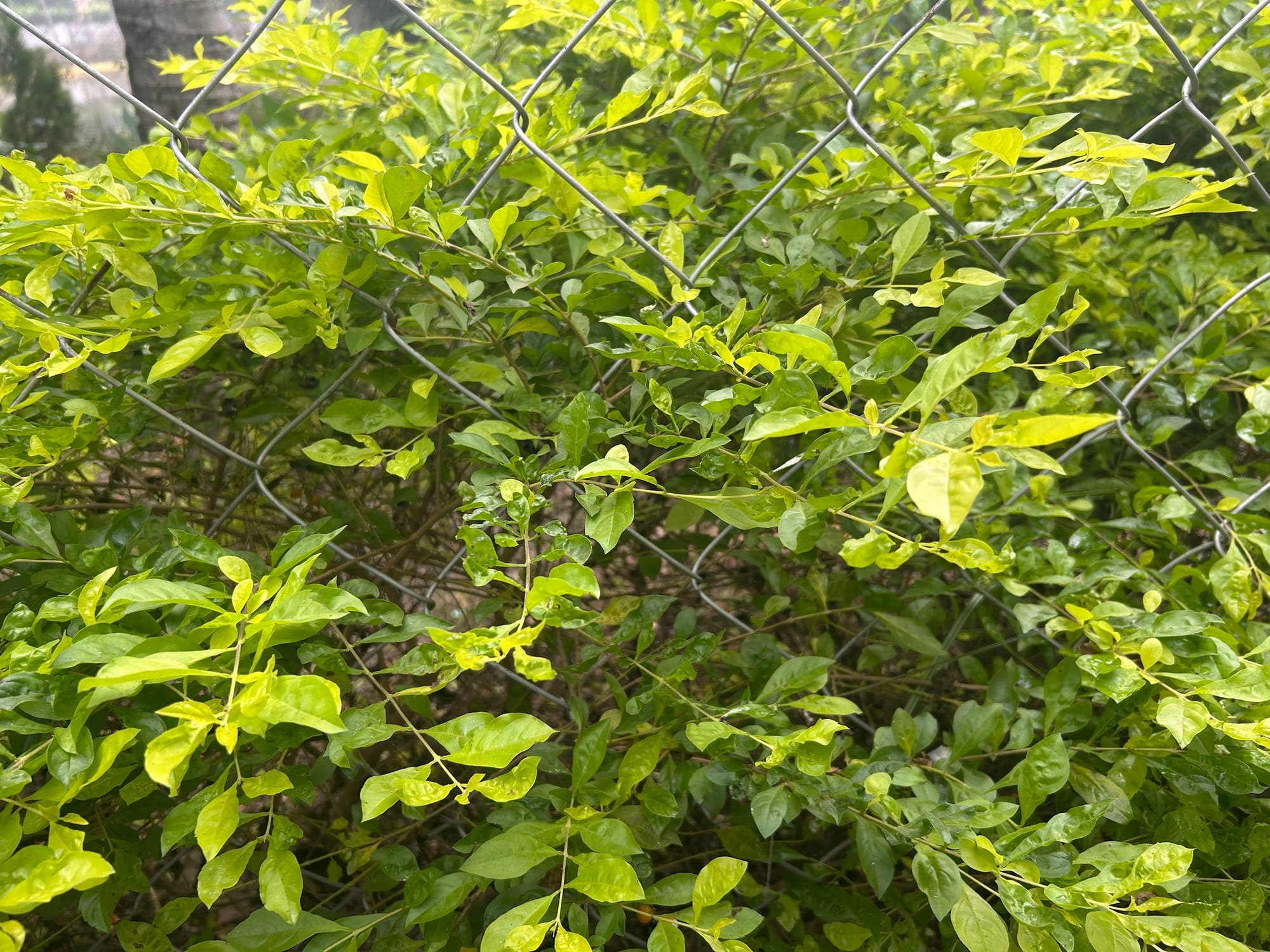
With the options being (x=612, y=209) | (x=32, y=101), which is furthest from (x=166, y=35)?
(x=612, y=209)

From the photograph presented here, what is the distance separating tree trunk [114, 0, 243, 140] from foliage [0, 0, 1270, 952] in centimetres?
123

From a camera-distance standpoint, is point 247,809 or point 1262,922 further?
point 247,809

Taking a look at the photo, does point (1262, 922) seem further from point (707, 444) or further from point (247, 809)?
point (247, 809)

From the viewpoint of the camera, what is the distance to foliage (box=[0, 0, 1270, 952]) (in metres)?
0.64

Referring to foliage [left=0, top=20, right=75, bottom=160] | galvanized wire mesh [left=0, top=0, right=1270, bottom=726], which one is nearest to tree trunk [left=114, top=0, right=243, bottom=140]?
foliage [left=0, top=20, right=75, bottom=160]

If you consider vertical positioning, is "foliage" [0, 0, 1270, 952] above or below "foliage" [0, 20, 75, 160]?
above

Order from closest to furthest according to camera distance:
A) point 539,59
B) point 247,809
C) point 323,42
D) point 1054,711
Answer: point 1054,711 → point 247,809 → point 323,42 → point 539,59

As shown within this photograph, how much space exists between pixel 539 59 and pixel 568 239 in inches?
26.7

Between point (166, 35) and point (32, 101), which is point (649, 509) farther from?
point (32, 101)

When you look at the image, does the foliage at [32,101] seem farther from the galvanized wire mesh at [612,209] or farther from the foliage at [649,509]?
the galvanized wire mesh at [612,209]

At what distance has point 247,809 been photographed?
97 centimetres

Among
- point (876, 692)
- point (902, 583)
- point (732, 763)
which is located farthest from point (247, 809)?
point (902, 583)

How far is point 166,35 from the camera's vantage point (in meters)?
2.23

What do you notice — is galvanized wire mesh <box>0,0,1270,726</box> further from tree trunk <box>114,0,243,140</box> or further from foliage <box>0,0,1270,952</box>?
tree trunk <box>114,0,243,140</box>
